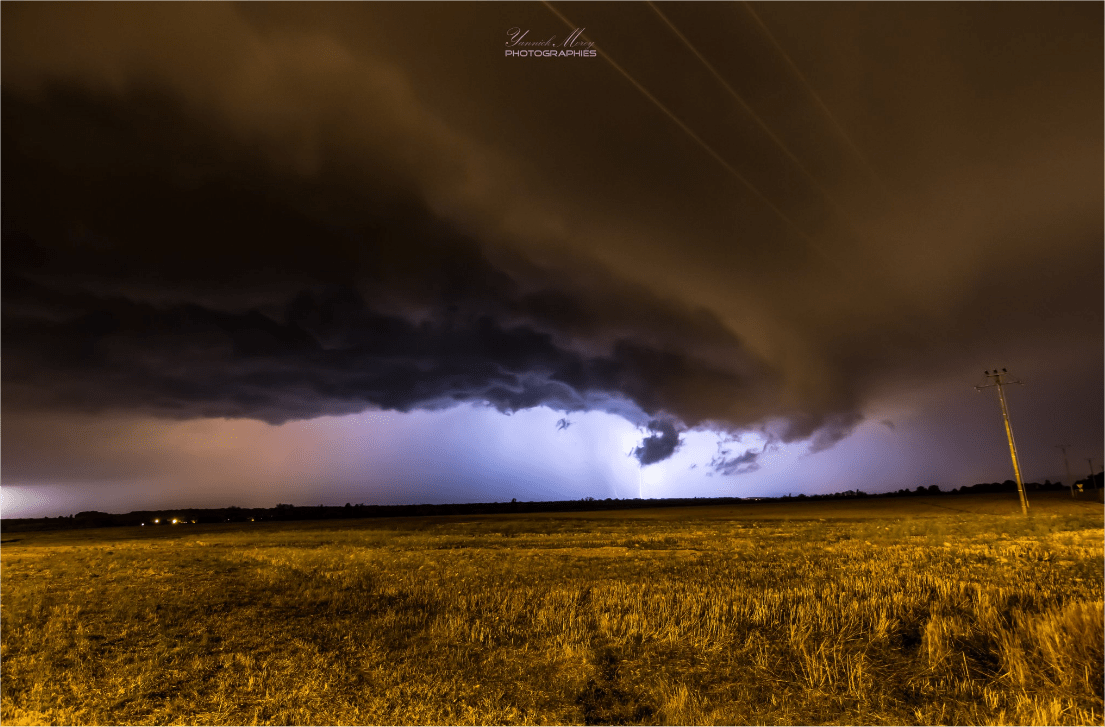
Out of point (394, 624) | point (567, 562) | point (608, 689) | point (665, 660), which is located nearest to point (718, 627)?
point (665, 660)

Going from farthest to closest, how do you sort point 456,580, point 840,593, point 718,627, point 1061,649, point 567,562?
point 567,562
point 456,580
point 840,593
point 718,627
point 1061,649

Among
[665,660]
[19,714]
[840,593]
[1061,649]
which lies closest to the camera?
[19,714]

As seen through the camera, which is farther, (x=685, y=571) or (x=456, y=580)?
(x=685, y=571)

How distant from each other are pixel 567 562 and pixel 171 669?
64.2ft

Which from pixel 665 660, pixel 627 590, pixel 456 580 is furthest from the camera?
pixel 456 580

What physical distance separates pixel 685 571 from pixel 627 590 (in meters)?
7.80

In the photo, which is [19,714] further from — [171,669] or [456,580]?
[456,580]

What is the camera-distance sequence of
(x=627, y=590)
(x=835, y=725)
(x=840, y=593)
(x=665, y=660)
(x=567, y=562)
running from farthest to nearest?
(x=567, y=562) < (x=627, y=590) < (x=840, y=593) < (x=665, y=660) < (x=835, y=725)

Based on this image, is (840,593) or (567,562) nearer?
(840,593)

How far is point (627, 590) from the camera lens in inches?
688

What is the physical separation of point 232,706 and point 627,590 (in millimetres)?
10938

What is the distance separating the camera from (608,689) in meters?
9.45

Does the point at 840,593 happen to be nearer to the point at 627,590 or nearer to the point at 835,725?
the point at 627,590

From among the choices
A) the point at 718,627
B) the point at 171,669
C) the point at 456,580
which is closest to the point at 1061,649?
the point at 718,627
